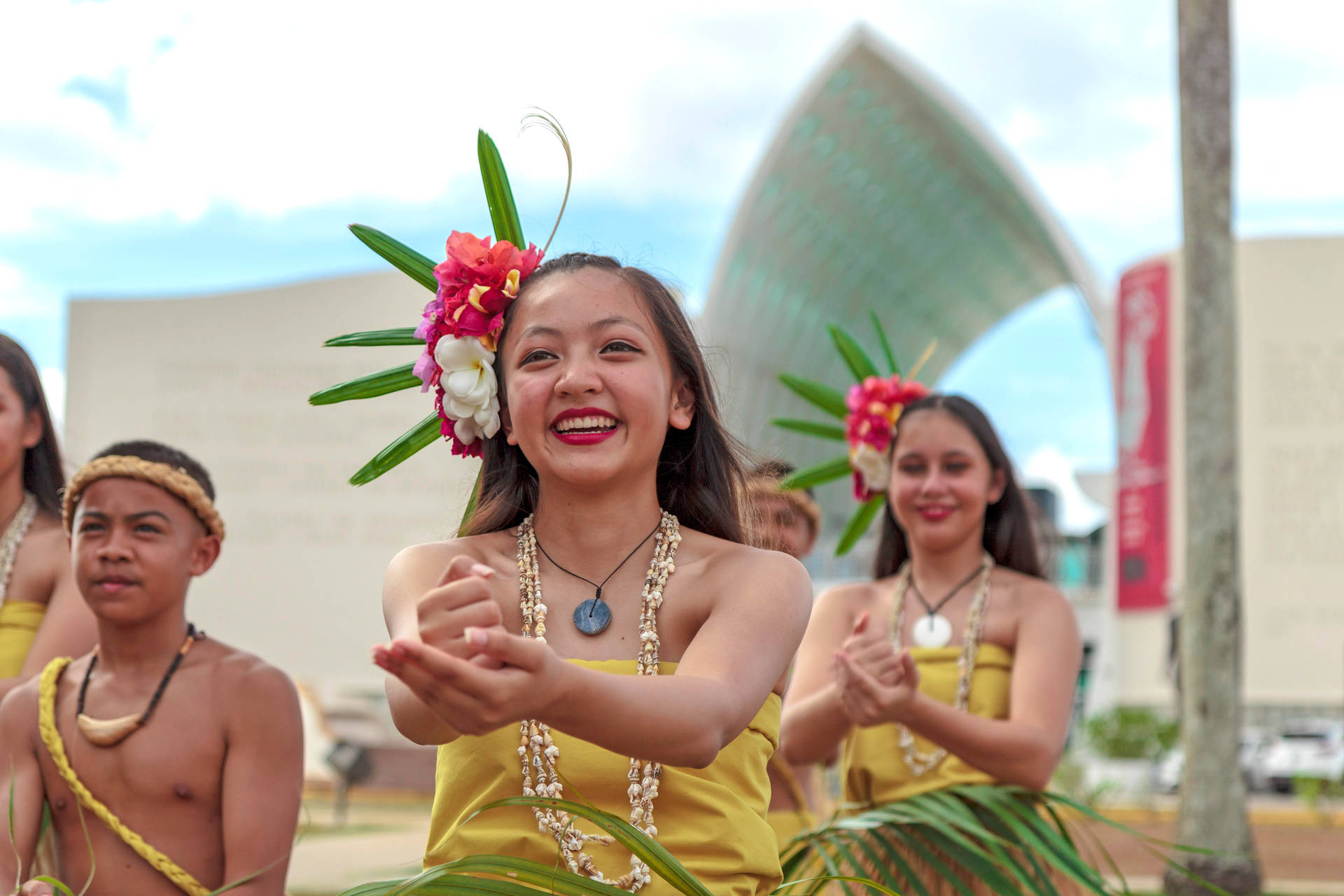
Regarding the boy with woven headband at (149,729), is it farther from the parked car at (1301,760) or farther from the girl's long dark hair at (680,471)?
the parked car at (1301,760)

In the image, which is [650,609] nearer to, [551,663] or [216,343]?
[551,663]

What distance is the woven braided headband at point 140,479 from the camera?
2.48 metres

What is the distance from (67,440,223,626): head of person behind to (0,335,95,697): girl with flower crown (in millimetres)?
357

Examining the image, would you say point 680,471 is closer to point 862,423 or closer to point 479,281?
point 479,281

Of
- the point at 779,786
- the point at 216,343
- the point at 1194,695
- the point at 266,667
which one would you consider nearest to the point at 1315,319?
the point at 216,343

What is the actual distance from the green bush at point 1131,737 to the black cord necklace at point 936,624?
15.6 m

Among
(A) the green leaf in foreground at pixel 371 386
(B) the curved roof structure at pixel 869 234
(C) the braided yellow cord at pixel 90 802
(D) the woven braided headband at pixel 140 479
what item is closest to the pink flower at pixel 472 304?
(A) the green leaf in foreground at pixel 371 386

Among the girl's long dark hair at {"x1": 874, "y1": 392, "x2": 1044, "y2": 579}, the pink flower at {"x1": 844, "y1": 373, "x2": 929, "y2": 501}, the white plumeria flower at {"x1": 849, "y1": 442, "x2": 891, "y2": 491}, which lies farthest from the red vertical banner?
the girl's long dark hair at {"x1": 874, "y1": 392, "x2": 1044, "y2": 579}

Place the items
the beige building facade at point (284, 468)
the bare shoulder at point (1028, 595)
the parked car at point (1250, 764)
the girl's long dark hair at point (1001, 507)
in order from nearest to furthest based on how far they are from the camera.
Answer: the bare shoulder at point (1028, 595), the girl's long dark hair at point (1001, 507), the beige building facade at point (284, 468), the parked car at point (1250, 764)

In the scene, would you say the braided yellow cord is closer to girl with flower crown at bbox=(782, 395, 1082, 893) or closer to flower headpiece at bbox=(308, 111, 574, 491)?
flower headpiece at bbox=(308, 111, 574, 491)

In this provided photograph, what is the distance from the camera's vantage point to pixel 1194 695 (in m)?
8.42

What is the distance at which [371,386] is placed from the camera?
2477 mm

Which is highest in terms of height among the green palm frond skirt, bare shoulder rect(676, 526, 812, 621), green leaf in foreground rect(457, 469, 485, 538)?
green leaf in foreground rect(457, 469, 485, 538)

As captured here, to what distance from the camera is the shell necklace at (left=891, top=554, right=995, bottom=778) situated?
3182mm
